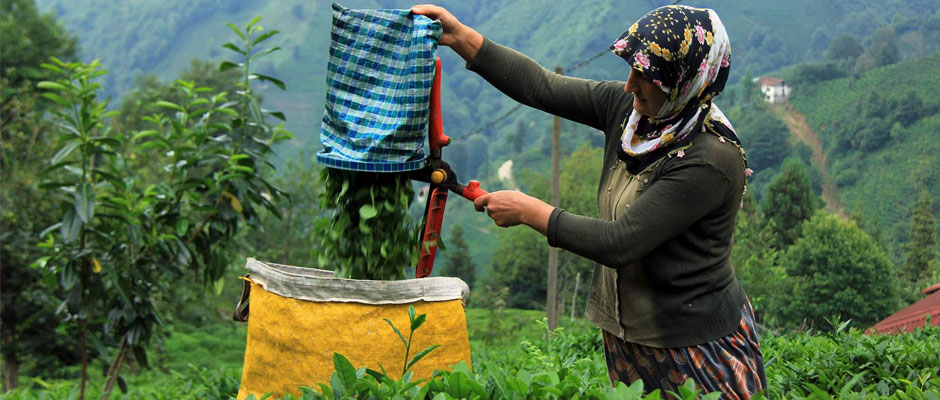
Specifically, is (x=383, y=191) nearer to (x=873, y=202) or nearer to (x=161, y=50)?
(x=873, y=202)

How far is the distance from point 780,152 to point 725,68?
31.9 metres

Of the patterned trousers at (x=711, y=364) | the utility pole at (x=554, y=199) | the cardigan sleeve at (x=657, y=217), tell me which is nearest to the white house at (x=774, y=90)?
the utility pole at (x=554, y=199)

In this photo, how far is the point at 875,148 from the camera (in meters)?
28.5

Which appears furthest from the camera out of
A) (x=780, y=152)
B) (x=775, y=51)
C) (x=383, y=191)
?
(x=775, y=51)

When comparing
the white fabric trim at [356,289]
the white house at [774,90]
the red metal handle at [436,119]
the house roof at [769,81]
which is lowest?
the white fabric trim at [356,289]

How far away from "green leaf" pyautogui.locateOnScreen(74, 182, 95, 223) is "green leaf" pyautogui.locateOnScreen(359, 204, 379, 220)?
2774 millimetres

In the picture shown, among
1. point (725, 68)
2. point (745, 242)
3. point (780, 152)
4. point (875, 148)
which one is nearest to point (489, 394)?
point (725, 68)

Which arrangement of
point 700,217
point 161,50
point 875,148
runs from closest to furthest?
1. point 700,217
2. point 875,148
3. point 161,50

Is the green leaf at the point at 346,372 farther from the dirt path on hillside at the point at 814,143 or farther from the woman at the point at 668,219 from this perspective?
the dirt path on hillside at the point at 814,143

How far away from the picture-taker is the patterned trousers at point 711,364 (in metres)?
2.31

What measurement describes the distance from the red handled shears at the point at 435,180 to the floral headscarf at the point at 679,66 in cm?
58

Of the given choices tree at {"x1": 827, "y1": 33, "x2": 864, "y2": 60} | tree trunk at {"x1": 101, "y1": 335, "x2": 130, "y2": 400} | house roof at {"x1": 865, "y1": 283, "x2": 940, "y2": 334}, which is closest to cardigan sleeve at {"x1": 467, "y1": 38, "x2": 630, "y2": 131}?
→ house roof at {"x1": 865, "y1": 283, "x2": 940, "y2": 334}

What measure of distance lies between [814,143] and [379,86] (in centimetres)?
3292

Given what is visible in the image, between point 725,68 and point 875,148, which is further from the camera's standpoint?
point 875,148
